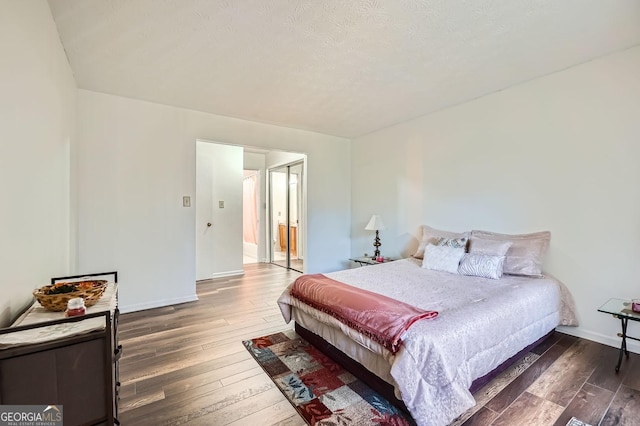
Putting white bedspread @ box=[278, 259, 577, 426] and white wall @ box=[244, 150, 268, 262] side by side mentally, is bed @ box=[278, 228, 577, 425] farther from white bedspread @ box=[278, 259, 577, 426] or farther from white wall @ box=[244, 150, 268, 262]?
white wall @ box=[244, 150, 268, 262]

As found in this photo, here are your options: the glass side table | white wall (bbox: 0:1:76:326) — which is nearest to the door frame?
white wall (bbox: 0:1:76:326)

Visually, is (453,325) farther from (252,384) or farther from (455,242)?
(455,242)

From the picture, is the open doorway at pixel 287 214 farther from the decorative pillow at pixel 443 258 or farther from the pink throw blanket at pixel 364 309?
the pink throw blanket at pixel 364 309

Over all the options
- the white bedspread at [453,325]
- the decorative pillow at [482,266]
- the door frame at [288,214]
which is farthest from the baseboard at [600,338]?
the door frame at [288,214]

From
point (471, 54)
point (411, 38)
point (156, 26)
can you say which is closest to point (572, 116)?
point (471, 54)

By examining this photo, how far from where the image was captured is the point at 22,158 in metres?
1.44

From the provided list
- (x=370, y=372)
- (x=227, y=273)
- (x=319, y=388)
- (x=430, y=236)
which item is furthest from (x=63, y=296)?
(x=227, y=273)

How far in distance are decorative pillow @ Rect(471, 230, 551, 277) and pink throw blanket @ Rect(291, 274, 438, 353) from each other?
5.13 ft

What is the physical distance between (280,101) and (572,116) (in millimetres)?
3049

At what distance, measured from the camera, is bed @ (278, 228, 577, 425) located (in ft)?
→ 4.96

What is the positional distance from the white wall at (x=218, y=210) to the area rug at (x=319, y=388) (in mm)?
2879

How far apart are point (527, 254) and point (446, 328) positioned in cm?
177

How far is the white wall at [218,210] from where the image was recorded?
5.05m

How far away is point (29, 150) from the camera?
153 centimetres
